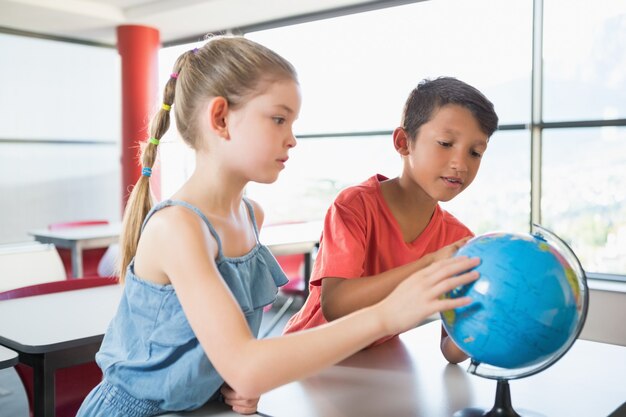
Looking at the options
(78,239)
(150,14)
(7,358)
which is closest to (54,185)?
(150,14)

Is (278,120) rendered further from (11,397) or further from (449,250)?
(11,397)

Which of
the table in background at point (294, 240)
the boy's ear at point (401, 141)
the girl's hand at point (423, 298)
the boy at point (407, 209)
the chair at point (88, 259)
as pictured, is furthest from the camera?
the chair at point (88, 259)

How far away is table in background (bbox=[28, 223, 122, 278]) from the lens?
4.50m

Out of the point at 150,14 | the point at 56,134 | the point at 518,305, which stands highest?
the point at 150,14

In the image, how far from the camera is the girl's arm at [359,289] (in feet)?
4.55

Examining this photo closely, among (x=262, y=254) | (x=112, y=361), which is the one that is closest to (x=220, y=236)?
(x=262, y=254)

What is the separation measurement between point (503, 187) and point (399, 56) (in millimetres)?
1389

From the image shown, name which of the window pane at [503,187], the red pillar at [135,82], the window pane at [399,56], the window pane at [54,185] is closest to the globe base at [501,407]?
the window pane at [399,56]

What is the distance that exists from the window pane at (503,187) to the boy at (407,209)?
2971 mm

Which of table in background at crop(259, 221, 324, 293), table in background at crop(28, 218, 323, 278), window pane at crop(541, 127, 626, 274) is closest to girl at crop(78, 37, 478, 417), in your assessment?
table in background at crop(259, 221, 324, 293)

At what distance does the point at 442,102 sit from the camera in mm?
1563

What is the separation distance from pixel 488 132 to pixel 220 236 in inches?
28.0

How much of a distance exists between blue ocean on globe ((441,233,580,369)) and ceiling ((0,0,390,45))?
4.72 m

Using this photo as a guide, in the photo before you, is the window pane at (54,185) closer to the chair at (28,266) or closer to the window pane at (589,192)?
the chair at (28,266)
